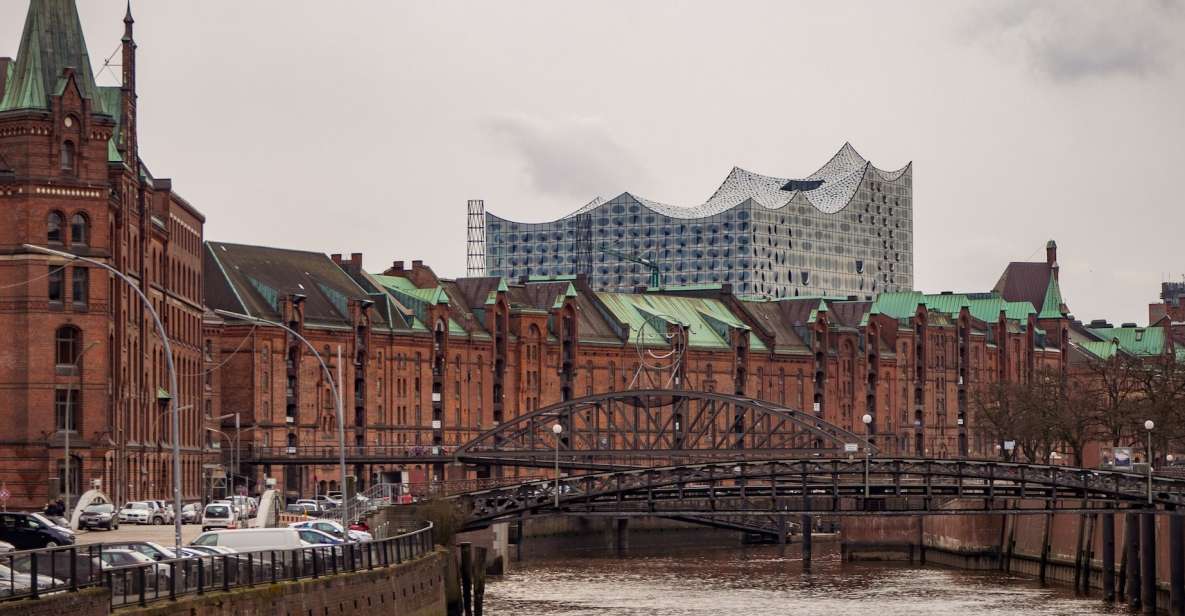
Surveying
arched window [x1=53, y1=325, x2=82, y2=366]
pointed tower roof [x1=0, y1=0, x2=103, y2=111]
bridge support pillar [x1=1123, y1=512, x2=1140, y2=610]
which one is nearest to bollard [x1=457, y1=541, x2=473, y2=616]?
bridge support pillar [x1=1123, y1=512, x2=1140, y2=610]

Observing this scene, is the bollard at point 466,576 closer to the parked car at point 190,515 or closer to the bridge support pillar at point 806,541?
the parked car at point 190,515

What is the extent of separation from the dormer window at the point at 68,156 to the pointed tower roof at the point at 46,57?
221 cm

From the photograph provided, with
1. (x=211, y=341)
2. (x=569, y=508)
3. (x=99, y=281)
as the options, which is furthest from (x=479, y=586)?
(x=211, y=341)

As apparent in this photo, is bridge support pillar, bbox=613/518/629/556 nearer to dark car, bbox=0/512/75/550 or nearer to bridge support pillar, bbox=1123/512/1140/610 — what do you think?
bridge support pillar, bbox=1123/512/1140/610

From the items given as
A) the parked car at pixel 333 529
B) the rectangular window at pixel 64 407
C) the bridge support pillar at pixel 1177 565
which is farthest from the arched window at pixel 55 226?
the bridge support pillar at pixel 1177 565

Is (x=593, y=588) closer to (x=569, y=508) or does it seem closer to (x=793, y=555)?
(x=569, y=508)

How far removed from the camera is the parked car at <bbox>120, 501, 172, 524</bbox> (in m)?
112

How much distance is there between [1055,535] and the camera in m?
120

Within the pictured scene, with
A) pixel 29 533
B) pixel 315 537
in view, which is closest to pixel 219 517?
pixel 315 537

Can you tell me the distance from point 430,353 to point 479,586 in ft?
297

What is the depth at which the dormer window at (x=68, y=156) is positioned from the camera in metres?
121

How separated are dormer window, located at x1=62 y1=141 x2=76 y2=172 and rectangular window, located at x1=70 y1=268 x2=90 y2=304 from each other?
5024 millimetres

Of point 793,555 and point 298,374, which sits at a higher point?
point 298,374

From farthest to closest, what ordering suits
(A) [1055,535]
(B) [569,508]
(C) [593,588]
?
(A) [1055,535]
(C) [593,588]
(B) [569,508]
